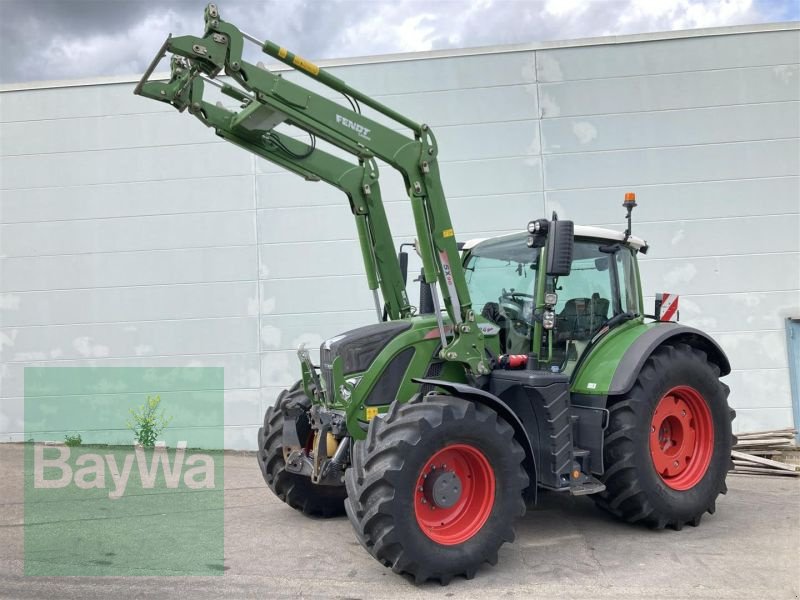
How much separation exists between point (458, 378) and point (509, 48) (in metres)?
6.28

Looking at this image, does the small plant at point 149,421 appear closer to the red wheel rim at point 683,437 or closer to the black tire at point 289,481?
the black tire at point 289,481

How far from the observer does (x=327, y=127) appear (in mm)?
4887

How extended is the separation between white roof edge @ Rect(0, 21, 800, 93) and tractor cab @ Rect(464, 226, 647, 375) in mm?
4770

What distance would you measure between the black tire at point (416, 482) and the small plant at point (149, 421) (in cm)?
649

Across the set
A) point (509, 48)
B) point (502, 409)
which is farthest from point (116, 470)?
point (509, 48)

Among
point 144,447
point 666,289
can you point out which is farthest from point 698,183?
point 144,447

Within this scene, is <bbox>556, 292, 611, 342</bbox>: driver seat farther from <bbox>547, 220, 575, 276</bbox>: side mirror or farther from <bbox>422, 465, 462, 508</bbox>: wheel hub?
<bbox>422, 465, 462, 508</bbox>: wheel hub

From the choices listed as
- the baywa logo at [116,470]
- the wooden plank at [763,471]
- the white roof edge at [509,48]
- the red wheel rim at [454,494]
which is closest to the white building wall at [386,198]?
the white roof edge at [509,48]

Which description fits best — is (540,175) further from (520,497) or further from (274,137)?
(520,497)

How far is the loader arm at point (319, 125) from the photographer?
4.63 metres

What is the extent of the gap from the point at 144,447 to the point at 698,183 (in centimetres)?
832

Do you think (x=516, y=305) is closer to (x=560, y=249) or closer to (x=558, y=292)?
(x=558, y=292)

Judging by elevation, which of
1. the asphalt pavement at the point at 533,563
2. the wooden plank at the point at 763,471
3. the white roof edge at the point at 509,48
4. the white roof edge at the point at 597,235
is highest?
the white roof edge at the point at 509,48

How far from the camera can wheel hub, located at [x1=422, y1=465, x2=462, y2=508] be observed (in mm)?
4512
